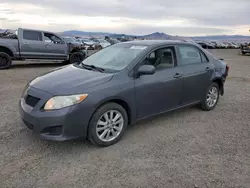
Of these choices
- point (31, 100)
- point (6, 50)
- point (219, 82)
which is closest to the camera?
point (31, 100)

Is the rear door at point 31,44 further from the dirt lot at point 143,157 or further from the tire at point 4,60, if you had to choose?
the dirt lot at point 143,157

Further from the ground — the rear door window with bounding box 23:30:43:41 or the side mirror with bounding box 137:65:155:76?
the rear door window with bounding box 23:30:43:41

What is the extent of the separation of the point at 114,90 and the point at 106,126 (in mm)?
537

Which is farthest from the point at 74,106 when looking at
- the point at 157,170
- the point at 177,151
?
the point at 177,151

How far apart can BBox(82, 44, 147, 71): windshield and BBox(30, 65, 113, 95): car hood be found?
0.35m

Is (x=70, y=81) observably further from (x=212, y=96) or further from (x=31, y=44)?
(x=31, y=44)

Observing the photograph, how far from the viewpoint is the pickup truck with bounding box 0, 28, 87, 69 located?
10.7m

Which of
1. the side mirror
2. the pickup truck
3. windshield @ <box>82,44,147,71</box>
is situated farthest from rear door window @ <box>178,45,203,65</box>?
the pickup truck

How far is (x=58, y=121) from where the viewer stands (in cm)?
321

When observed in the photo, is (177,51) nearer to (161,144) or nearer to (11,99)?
(161,144)

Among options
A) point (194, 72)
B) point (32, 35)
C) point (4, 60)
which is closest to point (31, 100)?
point (194, 72)

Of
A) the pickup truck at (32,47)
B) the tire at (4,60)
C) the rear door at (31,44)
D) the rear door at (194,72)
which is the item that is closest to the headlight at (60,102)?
the rear door at (194,72)

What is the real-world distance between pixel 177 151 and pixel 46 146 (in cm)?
189

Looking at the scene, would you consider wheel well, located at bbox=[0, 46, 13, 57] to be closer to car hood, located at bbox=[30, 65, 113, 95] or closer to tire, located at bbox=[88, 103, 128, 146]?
car hood, located at bbox=[30, 65, 113, 95]
